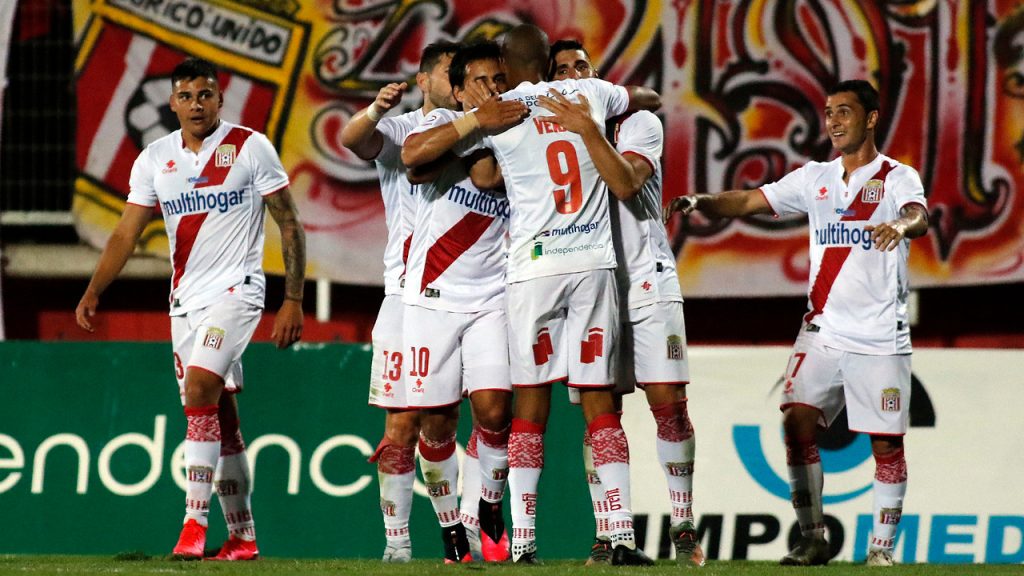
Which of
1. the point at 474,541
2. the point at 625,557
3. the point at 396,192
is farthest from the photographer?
the point at 396,192

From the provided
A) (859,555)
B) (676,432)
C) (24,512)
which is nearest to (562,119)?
(676,432)

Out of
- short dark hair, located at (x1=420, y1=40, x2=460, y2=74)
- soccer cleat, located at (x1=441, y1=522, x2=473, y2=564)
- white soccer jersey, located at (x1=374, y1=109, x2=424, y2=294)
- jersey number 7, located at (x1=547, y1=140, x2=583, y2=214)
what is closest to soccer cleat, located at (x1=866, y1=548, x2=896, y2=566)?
soccer cleat, located at (x1=441, y1=522, x2=473, y2=564)

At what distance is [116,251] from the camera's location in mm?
8078

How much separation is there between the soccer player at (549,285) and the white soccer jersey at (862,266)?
49.8 inches

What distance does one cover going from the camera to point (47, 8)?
12.0m

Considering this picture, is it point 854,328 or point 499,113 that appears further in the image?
point 854,328

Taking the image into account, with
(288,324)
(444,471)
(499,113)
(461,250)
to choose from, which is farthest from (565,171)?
(288,324)

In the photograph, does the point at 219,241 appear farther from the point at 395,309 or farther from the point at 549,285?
the point at 549,285

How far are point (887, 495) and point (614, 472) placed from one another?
151 centimetres

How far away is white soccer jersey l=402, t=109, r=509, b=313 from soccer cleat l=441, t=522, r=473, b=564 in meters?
1.01

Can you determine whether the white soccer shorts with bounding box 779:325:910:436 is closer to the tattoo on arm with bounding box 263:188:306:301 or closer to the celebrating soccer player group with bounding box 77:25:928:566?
the celebrating soccer player group with bounding box 77:25:928:566

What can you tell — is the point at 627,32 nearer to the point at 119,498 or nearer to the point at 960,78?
the point at 960,78

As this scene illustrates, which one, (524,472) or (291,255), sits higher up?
(291,255)

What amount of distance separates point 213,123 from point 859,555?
4.19 meters
